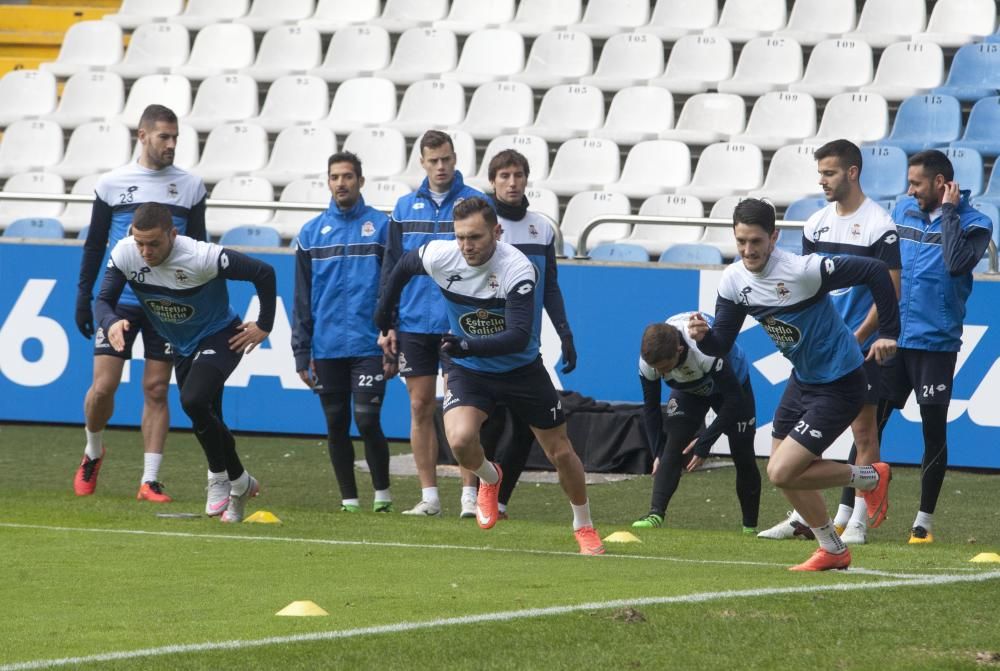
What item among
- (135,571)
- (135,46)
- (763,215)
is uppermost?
(135,46)

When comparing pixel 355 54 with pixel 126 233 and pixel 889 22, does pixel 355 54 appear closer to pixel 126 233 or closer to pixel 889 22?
pixel 889 22

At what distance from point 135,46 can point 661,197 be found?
7072 millimetres

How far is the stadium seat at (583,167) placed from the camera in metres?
16.0

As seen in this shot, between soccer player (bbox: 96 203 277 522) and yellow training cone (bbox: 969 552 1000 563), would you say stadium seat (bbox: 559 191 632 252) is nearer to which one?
soccer player (bbox: 96 203 277 522)

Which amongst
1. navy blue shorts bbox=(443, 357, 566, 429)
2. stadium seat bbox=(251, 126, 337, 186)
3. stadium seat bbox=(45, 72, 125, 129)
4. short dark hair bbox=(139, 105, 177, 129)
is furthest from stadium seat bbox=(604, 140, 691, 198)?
navy blue shorts bbox=(443, 357, 566, 429)

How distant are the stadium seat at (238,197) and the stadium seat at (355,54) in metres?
1.83

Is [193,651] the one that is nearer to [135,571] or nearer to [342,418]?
[135,571]

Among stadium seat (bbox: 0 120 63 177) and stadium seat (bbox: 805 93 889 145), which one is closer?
stadium seat (bbox: 805 93 889 145)

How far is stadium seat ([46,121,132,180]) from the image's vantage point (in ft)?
57.5

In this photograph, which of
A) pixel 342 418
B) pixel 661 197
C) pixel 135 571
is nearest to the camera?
pixel 135 571

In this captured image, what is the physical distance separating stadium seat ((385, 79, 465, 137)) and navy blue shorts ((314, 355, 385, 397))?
6912 millimetres

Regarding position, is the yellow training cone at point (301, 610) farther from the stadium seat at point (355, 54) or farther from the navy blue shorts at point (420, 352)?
the stadium seat at point (355, 54)

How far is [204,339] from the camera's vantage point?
31.4ft

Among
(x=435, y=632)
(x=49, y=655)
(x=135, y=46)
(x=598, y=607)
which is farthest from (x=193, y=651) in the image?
(x=135, y=46)
